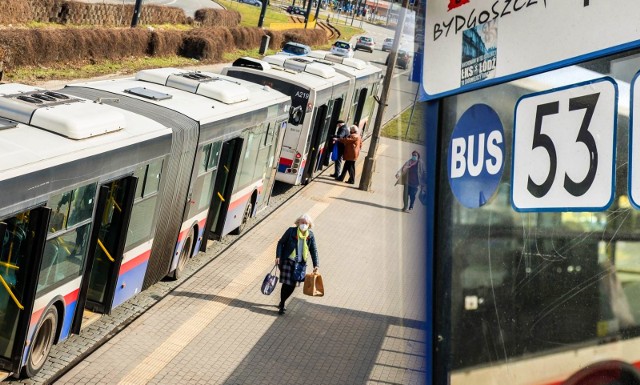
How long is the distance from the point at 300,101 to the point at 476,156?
17.7 m

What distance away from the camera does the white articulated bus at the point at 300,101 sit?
70.1ft

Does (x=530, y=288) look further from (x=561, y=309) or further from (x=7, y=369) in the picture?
(x=7, y=369)

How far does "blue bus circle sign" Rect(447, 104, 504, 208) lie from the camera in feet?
11.9

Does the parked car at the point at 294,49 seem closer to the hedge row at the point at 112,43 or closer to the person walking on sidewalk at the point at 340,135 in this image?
the hedge row at the point at 112,43

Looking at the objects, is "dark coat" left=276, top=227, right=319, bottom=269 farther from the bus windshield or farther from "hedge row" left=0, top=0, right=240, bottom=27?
"hedge row" left=0, top=0, right=240, bottom=27

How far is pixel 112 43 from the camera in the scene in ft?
118

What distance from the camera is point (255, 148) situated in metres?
17.0

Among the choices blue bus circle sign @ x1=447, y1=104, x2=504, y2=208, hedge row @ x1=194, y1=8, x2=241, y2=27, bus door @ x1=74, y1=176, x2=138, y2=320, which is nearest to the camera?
blue bus circle sign @ x1=447, y1=104, x2=504, y2=208

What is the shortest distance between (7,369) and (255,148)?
8.35m

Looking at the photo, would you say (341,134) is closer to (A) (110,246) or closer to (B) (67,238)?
(A) (110,246)

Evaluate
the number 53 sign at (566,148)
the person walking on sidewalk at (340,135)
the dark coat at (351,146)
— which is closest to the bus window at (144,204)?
the number 53 sign at (566,148)

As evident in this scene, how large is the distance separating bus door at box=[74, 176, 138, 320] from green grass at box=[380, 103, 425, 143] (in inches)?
256

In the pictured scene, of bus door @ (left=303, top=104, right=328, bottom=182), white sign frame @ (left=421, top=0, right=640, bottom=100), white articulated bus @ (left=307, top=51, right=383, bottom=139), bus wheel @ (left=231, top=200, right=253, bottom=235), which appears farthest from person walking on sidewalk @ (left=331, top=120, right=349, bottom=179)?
white sign frame @ (left=421, top=0, right=640, bottom=100)

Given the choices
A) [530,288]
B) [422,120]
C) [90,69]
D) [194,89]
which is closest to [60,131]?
[194,89]
